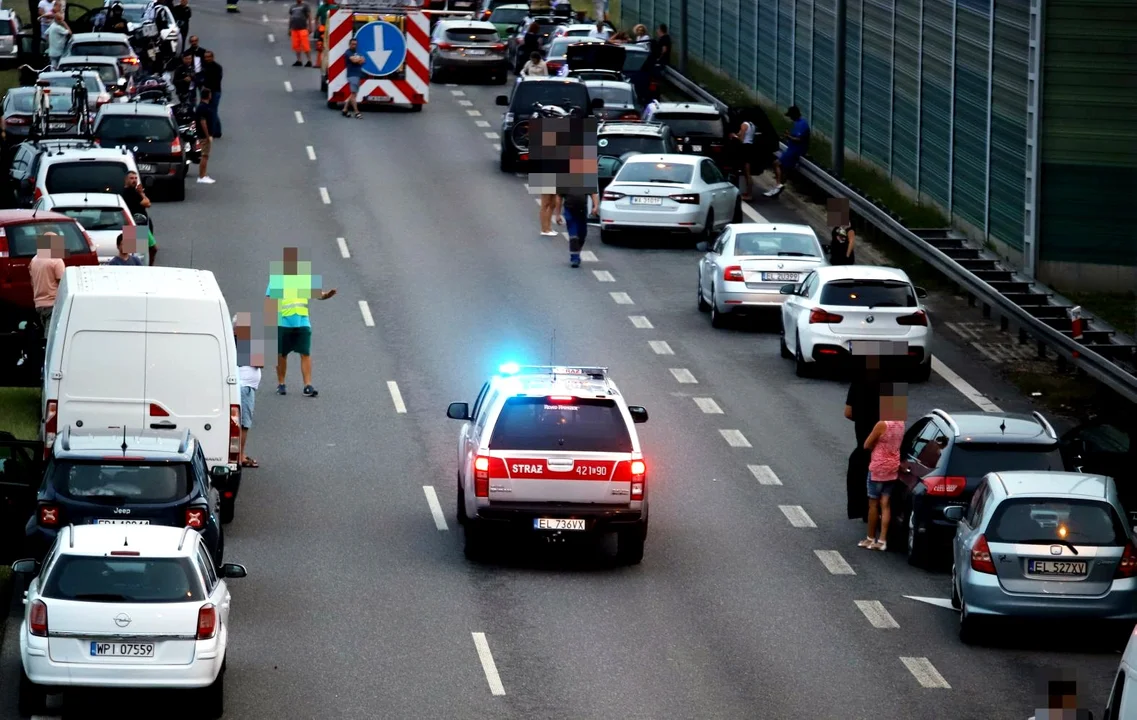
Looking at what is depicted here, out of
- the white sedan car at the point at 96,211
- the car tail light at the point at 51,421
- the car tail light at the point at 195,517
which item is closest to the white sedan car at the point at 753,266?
the white sedan car at the point at 96,211

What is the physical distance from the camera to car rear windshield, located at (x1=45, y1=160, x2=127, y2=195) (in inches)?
1447

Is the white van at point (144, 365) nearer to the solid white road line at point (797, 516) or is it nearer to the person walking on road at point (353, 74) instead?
the solid white road line at point (797, 516)

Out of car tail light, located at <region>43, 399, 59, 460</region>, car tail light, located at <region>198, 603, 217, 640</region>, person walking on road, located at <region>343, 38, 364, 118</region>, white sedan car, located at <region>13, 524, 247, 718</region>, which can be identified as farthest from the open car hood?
car tail light, located at <region>198, 603, 217, 640</region>

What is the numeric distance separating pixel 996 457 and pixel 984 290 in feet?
35.7

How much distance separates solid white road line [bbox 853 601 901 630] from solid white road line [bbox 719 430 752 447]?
245 inches

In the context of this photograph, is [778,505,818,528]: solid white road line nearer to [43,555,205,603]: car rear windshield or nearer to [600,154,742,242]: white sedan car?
[43,555,205,603]: car rear windshield

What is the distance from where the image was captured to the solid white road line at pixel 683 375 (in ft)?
102

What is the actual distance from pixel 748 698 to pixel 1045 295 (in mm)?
15823

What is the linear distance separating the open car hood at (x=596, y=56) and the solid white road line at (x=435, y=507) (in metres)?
30.7

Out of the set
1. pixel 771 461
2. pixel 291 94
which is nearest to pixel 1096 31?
pixel 771 461

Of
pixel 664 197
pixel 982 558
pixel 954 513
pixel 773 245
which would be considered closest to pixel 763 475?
pixel 954 513

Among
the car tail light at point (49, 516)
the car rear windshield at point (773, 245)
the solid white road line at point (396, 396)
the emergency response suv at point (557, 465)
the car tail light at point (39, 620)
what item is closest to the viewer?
the car tail light at point (39, 620)

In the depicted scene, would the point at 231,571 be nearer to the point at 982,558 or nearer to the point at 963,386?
the point at 982,558

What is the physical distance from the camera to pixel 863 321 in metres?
31.0
